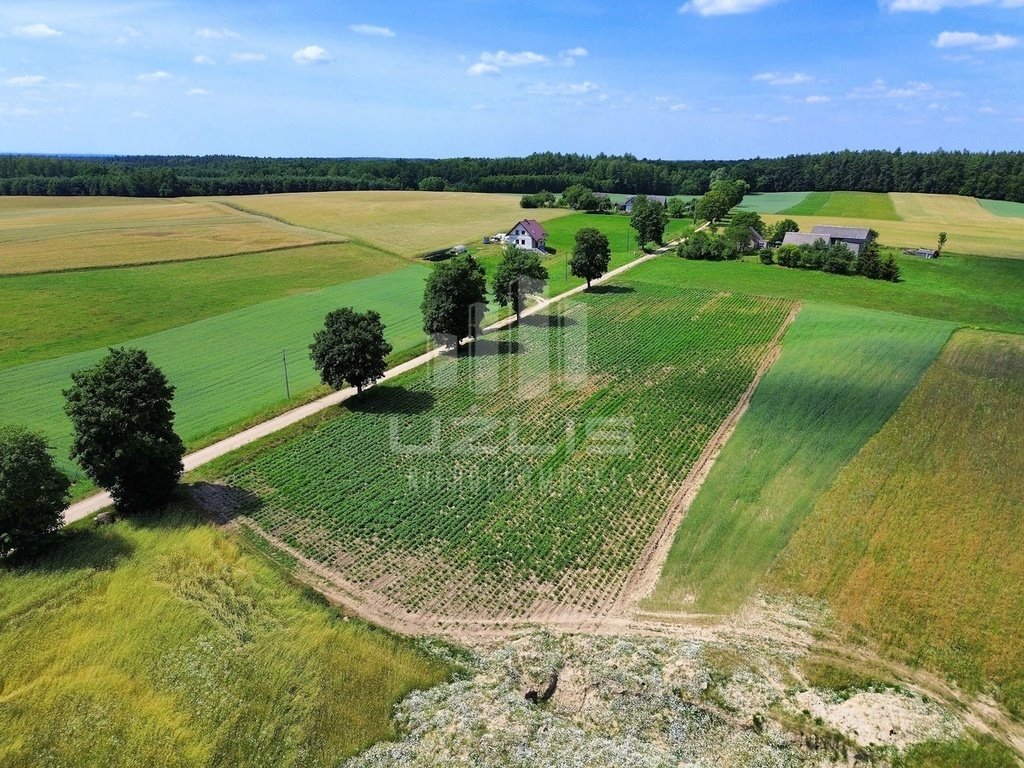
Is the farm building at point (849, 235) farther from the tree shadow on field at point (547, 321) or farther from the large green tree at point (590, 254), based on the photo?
the tree shadow on field at point (547, 321)

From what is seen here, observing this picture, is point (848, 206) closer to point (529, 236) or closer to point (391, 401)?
point (529, 236)

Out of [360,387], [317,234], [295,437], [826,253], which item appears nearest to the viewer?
[295,437]

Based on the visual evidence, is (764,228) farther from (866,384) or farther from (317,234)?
(317,234)

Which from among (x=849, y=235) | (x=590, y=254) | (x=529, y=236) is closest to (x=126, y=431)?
(x=590, y=254)

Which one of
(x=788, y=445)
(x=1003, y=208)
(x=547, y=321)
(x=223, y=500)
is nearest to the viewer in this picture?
(x=223, y=500)

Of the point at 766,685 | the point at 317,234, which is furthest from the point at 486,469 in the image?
the point at 317,234

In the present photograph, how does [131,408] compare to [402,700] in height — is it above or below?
above

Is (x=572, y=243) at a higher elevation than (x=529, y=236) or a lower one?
lower
